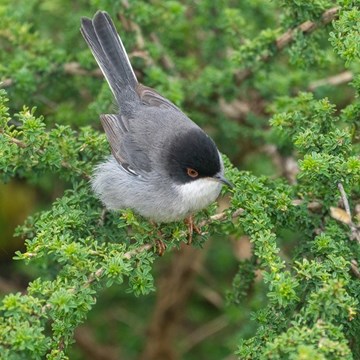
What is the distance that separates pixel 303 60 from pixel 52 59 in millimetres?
1746

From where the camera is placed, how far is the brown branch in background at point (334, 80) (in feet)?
16.5

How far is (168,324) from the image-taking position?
18.5 feet

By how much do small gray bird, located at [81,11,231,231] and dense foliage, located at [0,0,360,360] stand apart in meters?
0.11

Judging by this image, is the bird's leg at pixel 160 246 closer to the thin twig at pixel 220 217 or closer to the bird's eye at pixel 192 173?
the thin twig at pixel 220 217

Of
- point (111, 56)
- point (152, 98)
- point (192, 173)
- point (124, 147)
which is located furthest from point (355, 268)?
point (111, 56)

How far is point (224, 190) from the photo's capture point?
3654 millimetres

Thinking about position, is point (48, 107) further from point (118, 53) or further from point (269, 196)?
point (269, 196)

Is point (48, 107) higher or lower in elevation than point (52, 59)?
lower

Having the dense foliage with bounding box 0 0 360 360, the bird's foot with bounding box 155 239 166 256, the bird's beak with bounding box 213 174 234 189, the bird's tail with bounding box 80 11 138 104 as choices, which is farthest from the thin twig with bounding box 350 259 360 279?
the bird's tail with bounding box 80 11 138 104

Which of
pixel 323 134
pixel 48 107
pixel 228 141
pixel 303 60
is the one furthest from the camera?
pixel 228 141

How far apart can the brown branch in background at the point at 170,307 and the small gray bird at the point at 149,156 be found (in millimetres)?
1759

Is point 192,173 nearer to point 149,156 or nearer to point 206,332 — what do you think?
point 149,156

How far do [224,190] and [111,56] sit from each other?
47.9 inches

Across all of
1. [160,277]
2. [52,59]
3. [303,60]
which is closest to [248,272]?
[303,60]
